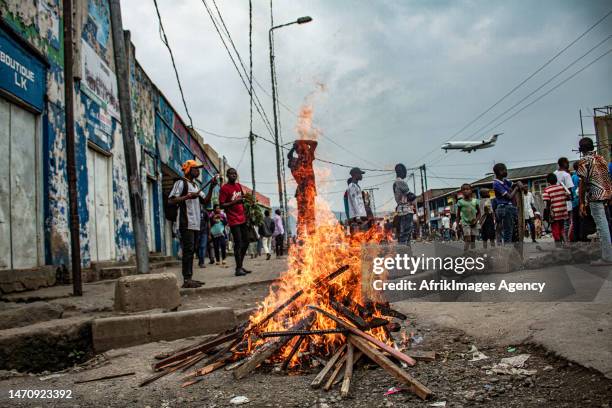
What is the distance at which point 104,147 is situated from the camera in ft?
32.9

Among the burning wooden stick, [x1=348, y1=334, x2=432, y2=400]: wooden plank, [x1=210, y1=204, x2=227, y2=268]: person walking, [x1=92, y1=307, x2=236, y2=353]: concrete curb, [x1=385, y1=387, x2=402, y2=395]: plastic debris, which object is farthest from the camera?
[x1=210, y1=204, x2=227, y2=268]: person walking

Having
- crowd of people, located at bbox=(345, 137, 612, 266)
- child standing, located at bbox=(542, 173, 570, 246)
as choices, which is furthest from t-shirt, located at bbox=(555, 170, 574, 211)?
child standing, located at bbox=(542, 173, 570, 246)

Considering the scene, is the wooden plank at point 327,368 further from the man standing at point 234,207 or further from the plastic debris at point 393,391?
the man standing at point 234,207

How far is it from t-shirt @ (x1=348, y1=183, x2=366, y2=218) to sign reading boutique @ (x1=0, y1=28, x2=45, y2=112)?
633 centimetres

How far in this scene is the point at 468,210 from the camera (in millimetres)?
10297

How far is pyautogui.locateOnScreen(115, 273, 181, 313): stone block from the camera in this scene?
4715mm

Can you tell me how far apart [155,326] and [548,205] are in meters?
8.28

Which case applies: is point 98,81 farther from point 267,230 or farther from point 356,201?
point 267,230

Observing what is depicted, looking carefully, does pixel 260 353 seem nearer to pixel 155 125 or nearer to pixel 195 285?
pixel 195 285

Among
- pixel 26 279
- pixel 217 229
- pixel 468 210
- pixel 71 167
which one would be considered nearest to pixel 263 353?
pixel 71 167

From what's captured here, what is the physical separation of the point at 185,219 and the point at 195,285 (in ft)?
3.67

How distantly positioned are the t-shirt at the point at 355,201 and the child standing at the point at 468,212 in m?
2.68

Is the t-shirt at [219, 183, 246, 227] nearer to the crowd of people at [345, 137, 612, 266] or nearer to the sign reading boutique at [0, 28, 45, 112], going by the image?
the crowd of people at [345, 137, 612, 266]

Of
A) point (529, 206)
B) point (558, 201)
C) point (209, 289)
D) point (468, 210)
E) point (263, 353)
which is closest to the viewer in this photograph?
point (263, 353)
